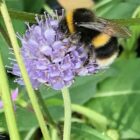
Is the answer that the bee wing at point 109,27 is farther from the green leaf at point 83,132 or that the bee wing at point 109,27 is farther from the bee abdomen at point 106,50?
the green leaf at point 83,132

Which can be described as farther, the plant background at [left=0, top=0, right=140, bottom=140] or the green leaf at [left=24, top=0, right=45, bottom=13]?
the green leaf at [left=24, top=0, right=45, bottom=13]

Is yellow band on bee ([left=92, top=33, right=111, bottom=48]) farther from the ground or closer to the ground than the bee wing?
closer to the ground

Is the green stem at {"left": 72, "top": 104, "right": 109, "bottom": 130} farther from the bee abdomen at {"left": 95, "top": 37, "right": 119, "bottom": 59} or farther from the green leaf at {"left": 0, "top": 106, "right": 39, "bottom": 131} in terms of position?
the bee abdomen at {"left": 95, "top": 37, "right": 119, "bottom": 59}

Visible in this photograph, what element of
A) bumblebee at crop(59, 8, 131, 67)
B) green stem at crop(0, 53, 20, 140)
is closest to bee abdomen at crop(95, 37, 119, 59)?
bumblebee at crop(59, 8, 131, 67)

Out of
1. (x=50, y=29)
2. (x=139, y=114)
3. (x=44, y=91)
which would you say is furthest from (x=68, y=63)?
(x=139, y=114)

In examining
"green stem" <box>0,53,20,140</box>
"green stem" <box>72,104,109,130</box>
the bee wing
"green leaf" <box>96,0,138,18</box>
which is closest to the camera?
"green stem" <box>0,53,20,140</box>

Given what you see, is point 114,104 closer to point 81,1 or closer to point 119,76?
point 119,76

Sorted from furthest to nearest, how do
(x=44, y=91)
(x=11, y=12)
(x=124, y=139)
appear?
(x=124, y=139), (x=44, y=91), (x=11, y=12)

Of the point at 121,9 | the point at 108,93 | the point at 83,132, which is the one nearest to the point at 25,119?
the point at 83,132
